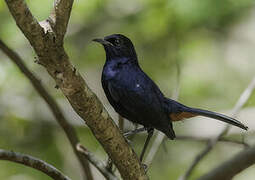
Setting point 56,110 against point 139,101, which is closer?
point 56,110

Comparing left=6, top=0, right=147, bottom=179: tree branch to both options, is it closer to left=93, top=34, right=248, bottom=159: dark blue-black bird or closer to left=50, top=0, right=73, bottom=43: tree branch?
left=50, top=0, right=73, bottom=43: tree branch

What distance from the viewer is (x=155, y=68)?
23.3ft

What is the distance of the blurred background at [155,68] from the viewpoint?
6125 millimetres

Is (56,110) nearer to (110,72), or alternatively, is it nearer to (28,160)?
(110,72)

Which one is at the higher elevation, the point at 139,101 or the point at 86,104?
the point at 86,104

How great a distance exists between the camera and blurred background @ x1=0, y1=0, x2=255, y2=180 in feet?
20.1

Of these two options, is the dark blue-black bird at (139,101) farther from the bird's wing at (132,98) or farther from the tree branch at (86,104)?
the tree branch at (86,104)

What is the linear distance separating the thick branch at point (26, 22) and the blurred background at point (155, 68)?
3049mm

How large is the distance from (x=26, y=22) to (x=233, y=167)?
157 cm

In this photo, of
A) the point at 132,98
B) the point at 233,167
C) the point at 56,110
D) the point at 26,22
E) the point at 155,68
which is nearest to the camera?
the point at 26,22

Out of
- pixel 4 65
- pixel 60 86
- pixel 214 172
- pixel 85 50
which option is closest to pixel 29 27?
pixel 60 86

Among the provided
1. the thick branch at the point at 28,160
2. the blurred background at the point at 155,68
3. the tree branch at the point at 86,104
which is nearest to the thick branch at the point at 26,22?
the tree branch at the point at 86,104

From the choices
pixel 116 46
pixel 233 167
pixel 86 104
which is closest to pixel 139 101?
pixel 116 46

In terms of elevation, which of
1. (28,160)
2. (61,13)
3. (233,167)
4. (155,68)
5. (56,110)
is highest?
(61,13)
